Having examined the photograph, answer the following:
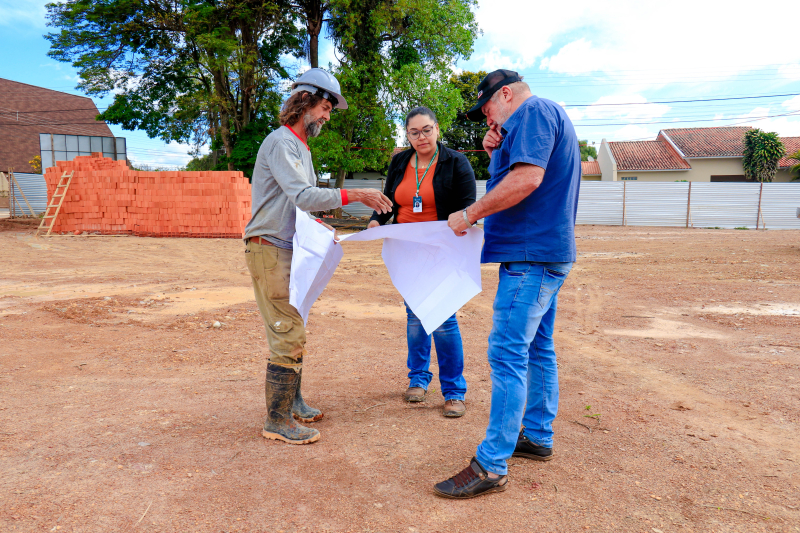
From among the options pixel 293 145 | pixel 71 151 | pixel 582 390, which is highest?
pixel 71 151

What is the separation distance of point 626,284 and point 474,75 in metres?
29.6

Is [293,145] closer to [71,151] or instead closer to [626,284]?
[626,284]

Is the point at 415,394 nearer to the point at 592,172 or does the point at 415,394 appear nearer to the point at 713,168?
the point at 713,168

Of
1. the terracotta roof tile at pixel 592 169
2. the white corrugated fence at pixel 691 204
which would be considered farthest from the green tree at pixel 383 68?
the terracotta roof tile at pixel 592 169

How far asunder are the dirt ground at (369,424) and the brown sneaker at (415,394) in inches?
3.2

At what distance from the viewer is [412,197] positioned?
3.56 metres

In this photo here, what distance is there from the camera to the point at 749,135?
33.3m

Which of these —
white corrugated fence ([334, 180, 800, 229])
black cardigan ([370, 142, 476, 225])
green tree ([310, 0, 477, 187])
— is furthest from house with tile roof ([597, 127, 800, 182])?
black cardigan ([370, 142, 476, 225])

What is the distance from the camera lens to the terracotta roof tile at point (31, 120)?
39.8 metres

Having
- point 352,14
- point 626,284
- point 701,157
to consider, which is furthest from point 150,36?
point 701,157

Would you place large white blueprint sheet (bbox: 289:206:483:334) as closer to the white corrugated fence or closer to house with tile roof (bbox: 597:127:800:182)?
the white corrugated fence

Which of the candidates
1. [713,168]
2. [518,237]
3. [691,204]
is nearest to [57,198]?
[518,237]

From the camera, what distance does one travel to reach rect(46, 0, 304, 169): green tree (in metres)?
20.7

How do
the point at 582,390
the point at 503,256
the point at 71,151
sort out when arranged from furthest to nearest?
1. the point at 71,151
2. the point at 582,390
3. the point at 503,256
